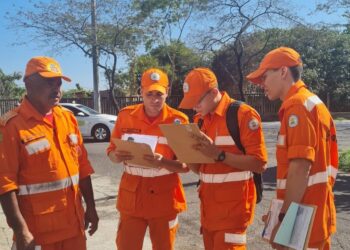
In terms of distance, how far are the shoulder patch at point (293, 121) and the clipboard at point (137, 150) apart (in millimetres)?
1143

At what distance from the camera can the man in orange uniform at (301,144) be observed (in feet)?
8.27

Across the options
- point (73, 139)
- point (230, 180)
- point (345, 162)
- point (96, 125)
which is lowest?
point (345, 162)

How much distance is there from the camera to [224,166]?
3221mm

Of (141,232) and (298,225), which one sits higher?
(298,225)

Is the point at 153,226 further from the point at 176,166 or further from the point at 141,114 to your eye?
the point at 141,114

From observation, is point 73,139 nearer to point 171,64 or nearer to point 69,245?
point 69,245

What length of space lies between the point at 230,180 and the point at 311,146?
85cm

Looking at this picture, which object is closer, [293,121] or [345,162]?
[293,121]

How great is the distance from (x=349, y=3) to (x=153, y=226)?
9.68 metres

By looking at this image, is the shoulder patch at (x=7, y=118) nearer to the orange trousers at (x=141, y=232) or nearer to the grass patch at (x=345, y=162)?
the orange trousers at (x=141, y=232)

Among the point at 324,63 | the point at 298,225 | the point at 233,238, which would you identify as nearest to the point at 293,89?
the point at 298,225

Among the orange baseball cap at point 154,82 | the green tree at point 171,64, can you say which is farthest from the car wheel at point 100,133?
the orange baseball cap at point 154,82

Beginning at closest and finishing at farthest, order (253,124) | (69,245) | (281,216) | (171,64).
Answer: (281,216) → (69,245) → (253,124) → (171,64)

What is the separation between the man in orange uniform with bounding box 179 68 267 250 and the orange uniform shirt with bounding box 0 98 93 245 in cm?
95
